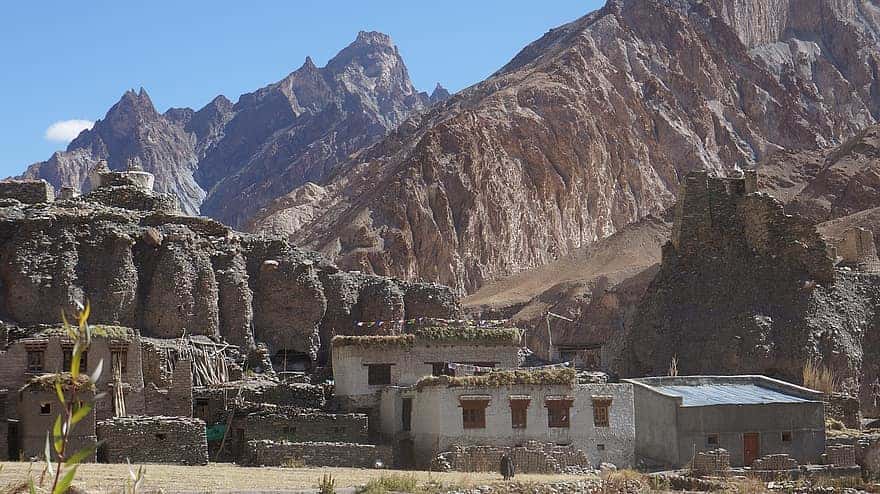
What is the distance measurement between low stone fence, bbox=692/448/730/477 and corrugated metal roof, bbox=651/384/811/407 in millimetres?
3083

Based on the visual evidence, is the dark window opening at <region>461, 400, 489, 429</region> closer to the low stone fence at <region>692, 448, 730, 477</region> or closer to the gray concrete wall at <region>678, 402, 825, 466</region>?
the low stone fence at <region>692, 448, 730, 477</region>

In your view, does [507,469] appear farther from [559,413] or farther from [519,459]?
[559,413]

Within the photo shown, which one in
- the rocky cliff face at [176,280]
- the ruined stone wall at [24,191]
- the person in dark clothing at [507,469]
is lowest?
the person in dark clothing at [507,469]

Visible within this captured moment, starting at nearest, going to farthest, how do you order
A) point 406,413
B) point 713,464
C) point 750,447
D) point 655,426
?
point 713,464 → point 406,413 → point 750,447 → point 655,426

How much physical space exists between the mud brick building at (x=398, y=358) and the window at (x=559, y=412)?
3942 millimetres

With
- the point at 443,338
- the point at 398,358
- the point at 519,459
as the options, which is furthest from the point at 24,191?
the point at 519,459

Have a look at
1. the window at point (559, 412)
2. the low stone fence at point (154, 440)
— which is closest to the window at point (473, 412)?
the window at point (559, 412)

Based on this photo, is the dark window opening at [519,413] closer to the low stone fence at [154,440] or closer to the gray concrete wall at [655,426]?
the gray concrete wall at [655,426]

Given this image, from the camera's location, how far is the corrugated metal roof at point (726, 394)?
33906mm

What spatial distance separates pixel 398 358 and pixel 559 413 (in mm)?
5378

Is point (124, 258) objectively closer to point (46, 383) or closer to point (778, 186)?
point (46, 383)

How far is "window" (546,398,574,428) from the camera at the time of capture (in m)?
31.8

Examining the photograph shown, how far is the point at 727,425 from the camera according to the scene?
1309 inches

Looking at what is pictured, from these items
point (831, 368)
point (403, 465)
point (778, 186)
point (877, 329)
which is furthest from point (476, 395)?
point (778, 186)
